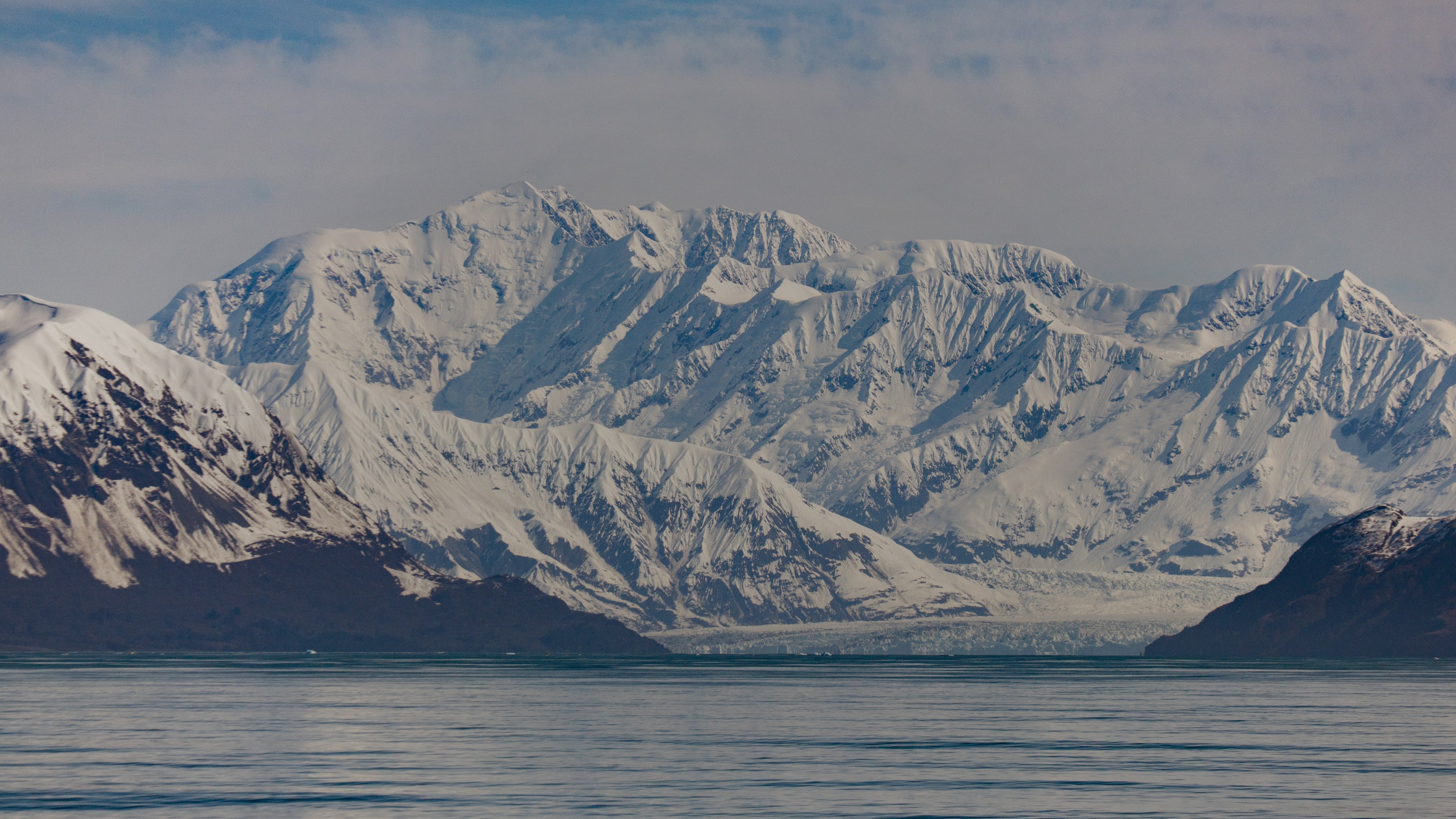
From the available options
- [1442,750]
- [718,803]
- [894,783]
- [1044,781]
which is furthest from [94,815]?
[1442,750]

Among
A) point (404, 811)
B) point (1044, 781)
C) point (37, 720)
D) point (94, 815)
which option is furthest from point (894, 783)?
point (37, 720)

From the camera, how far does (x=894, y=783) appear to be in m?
137

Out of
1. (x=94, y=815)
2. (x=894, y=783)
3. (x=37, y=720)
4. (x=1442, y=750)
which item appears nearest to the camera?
(x=94, y=815)

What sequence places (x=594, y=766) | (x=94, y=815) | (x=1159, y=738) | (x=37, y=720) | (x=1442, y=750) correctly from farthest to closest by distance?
(x=37, y=720) < (x=1159, y=738) < (x=1442, y=750) < (x=594, y=766) < (x=94, y=815)

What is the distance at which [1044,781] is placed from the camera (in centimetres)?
13850

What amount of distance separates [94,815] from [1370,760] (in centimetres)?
10201

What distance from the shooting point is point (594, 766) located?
14775 centimetres

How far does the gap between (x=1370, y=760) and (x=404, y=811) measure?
270ft

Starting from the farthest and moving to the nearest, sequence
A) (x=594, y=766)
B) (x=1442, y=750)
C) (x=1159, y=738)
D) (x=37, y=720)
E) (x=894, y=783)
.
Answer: (x=37, y=720)
(x=1159, y=738)
(x=1442, y=750)
(x=594, y=766)
(x=894, y=783)

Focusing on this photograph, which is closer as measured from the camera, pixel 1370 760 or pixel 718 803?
pixel 718 803

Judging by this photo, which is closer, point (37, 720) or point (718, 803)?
point (718, 803)

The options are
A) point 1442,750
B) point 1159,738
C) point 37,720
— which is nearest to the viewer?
point 1442,750

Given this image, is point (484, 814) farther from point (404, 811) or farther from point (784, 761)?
point (784, 761)

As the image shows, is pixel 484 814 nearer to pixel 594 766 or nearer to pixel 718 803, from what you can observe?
pixel 718 803
